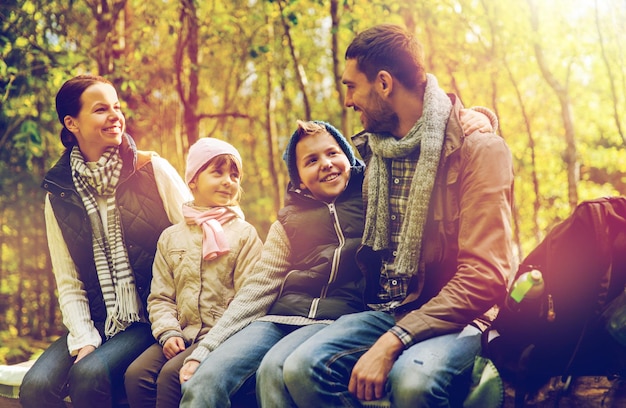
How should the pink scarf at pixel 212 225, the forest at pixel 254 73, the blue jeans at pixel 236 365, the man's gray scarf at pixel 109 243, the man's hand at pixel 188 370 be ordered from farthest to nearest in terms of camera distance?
the forest at pixel 254 73 < the man's gray scarf at pixel 109 243 < the pink scarf at pixel 212 225 < the man's hand at pixel 188 370 < the blue jeans at pixel 236 365

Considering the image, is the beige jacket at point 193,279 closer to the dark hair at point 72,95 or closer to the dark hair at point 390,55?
the dark hair at point 72,95

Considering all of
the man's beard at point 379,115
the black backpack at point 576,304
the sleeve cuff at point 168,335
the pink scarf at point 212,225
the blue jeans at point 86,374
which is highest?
the man's beard at point 379,115

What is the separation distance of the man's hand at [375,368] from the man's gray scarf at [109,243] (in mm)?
1355

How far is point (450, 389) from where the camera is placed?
2402 mm

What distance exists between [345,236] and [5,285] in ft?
28.5

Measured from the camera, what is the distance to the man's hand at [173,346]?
2961mm

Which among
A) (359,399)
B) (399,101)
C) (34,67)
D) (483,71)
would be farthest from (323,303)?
(483,71)

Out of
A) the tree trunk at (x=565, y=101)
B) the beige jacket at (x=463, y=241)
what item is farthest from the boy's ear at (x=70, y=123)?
the tree trunk at (x=565, y=101)

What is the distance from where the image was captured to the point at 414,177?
2.67 meters

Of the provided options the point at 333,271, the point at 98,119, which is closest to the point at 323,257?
the point at 333,271

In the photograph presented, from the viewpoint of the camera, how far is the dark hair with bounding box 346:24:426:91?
2799mm

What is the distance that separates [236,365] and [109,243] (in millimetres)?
1112

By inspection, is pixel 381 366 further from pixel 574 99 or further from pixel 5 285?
pixel 574 99

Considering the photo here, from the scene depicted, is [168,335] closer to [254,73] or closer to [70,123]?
[70,123]
